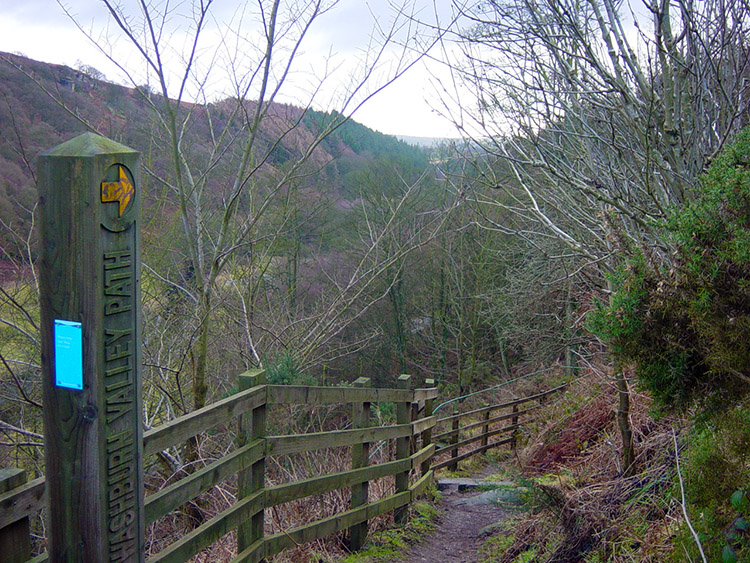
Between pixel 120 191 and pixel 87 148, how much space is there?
16 centimetres

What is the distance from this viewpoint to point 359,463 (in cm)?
476

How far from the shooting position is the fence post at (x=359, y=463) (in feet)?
15.3

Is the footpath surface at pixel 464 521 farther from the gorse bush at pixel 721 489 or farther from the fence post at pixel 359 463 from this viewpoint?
the gorse bush at pixel 721 489

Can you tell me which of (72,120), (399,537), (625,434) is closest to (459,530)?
(399,537)

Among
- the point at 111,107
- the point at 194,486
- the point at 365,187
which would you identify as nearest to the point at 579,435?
the point at 194,486

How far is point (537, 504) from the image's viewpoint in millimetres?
4363

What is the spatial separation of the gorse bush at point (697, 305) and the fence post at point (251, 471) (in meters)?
1.80

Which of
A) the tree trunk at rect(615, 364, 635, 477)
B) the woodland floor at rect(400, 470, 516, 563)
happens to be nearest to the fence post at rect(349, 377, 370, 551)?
the woodland floor at rect(400, 470, 516, 563)

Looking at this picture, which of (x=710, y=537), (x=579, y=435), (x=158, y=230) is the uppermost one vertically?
(x=158, y=230)

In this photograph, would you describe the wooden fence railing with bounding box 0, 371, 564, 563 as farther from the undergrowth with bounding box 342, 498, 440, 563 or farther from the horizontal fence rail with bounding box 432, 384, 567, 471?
the horizontal fence rail with bounding box 432, 384, 567, 471

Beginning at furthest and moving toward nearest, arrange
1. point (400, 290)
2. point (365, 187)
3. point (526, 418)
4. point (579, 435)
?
point (400, 290), point (365, 187), point (526, 418), point (579, 435)

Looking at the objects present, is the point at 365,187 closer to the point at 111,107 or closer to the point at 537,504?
the point at 111,107


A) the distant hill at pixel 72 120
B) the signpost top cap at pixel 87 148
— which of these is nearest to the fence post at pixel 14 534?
the signpost top cap at pixel 87 148

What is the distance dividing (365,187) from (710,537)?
18.7 metres
